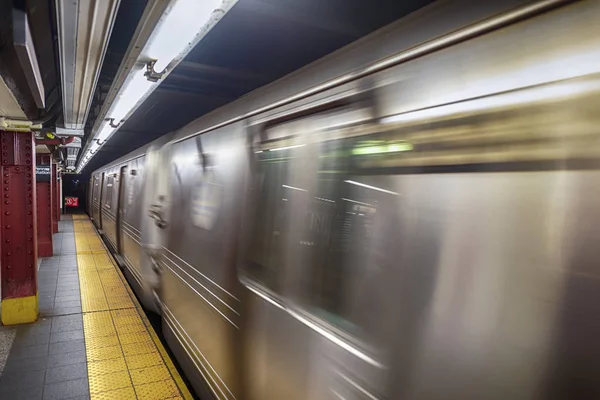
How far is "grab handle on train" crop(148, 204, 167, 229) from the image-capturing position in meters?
4.48

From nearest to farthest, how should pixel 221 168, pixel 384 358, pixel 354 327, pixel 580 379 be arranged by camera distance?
pixel 580 379 < pixel 384 358 < pixel 354 327 < pixel 221 168

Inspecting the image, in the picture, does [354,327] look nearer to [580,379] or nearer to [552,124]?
[580,379]

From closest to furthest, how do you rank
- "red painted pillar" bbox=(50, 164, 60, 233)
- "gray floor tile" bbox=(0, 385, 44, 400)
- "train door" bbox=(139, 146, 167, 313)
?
"gray floor tile" bbox=(0, 385, 44, 400), "train door" bbox=(139, 146, 167, 313), "red painted pillar" bbox=(50, 164, 60, 233)

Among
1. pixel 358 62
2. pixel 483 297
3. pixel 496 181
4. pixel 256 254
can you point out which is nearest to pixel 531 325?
pixel 483 297

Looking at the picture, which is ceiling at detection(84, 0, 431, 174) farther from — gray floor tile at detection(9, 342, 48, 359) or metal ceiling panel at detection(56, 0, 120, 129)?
gray floor tile at detection(9, 342, 48, 359)

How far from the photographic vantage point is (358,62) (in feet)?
4.83

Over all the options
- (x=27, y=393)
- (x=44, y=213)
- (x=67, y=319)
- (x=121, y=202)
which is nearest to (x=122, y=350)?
(x=27, y=393)

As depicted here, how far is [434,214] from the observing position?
1072 mm

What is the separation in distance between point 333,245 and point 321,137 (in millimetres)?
465

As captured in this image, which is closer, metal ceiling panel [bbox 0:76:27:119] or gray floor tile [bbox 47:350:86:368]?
metal ceiling panel [bbox 0:76:27:119]

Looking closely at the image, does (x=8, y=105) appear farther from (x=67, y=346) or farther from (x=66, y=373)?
(x=66, y=373)

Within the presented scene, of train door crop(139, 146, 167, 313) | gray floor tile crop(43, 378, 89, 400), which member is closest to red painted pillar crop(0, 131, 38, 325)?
train door crop(139, 146, 167, 313)

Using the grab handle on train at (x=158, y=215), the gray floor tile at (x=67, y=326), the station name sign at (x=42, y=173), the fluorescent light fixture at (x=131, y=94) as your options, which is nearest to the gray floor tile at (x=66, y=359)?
the gray floor tile at (x=67, y=326)

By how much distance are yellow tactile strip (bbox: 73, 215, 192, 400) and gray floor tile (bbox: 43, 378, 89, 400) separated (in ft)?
0.22
